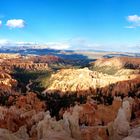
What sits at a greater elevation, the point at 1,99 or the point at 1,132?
the point at 1,132

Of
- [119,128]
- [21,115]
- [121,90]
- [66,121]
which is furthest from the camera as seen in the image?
[121,90]

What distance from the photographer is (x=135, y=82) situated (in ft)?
653

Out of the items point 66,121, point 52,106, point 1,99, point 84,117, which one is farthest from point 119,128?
point 1,99

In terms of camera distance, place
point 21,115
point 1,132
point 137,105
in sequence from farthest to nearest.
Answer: point 137,105, point 21,115, point 1,132

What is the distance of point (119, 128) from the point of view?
57.2 metres

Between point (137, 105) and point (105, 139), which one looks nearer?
point (105, 139)

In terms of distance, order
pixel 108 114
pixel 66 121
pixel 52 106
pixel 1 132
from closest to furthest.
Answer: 1. pixel 1 132
2. pixel 66 121
3. pixel 108 114
4. pixel 52 106

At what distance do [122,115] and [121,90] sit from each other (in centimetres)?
13081

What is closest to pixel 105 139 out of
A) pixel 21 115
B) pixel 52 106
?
pixel 21 115

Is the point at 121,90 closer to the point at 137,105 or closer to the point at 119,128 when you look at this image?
the point at 137,105

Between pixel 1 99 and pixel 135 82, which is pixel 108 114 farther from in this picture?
pixel 135 82

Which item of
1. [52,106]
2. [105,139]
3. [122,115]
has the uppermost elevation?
[122,115]

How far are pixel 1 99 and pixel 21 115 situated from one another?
217 feet

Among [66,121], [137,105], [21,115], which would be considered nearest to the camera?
[66,121]
